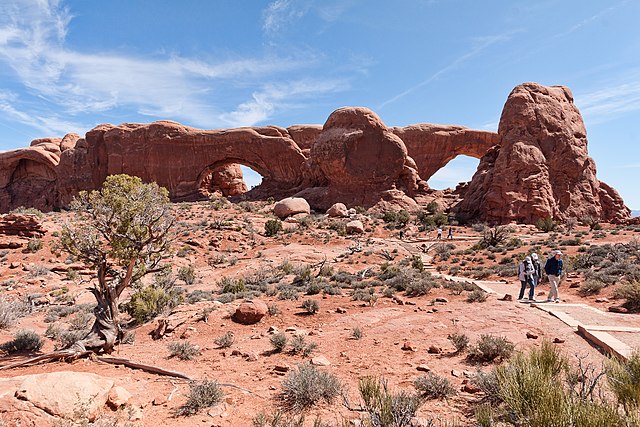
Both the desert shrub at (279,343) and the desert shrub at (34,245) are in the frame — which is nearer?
the desert shrub at (279,343)

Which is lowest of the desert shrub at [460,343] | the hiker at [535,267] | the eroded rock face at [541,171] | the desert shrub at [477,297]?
the desert shrub at [460,343]

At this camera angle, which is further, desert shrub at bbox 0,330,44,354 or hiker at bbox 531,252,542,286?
hiker at bbox 531,252,542,286

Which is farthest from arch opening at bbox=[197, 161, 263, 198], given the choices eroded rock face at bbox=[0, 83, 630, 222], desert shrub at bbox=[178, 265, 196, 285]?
desert shrub at bbox=[178, 265, 196, 285]

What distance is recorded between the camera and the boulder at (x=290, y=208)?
1034 inches

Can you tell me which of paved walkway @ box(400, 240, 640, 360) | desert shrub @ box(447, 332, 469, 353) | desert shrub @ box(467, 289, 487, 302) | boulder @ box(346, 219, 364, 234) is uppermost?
boulder @ box(346, 219, 364, 234)

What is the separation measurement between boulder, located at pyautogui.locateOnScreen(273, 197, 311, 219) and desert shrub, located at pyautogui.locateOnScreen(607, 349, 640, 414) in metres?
23.1

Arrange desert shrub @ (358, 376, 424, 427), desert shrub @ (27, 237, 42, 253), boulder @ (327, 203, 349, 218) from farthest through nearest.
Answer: boulder @ (327, 203, 349, 218) < desert shrub @ (27, 237, 42, 253) < desert shrub @ (358, 376, 424, 427)

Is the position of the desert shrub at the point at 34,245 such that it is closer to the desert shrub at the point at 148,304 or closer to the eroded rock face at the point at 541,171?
the desert shrub at the point at 148,304

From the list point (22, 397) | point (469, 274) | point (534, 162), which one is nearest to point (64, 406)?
point (22, 397)

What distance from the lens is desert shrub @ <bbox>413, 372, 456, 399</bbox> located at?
14.6ft

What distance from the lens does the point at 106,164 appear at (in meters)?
35.9

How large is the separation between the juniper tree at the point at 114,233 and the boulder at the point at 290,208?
17923 mm

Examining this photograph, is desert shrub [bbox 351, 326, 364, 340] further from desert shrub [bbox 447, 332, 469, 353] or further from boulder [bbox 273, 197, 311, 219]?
boulder [bbox 273, 197, 311, 219]

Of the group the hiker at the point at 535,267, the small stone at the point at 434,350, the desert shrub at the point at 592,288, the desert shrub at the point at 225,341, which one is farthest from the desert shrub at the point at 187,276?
the desert shrub at the point at 592,288
